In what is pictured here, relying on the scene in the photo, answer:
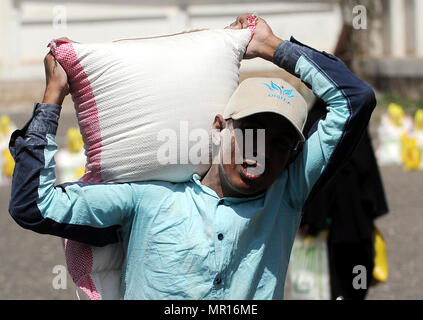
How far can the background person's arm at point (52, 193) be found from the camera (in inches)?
91.0

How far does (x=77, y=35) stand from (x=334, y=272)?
13.2 meters

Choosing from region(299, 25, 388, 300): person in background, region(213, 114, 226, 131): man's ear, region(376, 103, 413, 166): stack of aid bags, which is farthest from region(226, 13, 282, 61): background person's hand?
region(376, 103, 413, 166): stack of aid bags

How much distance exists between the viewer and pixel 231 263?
2422 millimetres

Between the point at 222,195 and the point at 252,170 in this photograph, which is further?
the point at 222,195

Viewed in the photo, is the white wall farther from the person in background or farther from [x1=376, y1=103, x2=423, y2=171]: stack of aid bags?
the person in background

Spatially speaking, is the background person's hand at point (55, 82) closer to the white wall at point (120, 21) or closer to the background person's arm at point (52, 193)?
the background person's arm at point (52, 193)

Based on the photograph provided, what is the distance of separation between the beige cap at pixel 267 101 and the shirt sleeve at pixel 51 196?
40cm

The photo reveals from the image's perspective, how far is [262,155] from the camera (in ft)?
7.70

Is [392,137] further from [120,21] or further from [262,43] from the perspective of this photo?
[262,43]

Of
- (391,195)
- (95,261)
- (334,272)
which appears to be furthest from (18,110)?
(95,261)

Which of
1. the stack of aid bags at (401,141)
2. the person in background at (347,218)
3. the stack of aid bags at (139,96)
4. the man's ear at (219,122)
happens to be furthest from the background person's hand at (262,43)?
the stack of aid bags at (401,141)

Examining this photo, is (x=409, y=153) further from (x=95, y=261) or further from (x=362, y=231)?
(x=95, y=261)

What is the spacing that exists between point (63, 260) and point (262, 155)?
4.82m

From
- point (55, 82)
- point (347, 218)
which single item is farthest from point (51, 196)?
point (347, 218)
